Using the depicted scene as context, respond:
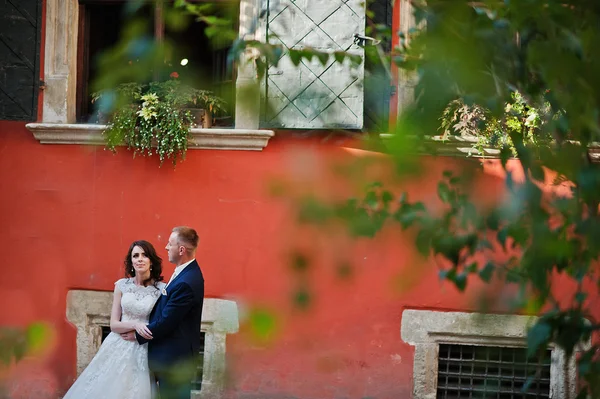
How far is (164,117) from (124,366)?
79.4 inches

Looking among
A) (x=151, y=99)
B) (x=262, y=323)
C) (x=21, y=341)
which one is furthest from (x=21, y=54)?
(x=262, y=323)

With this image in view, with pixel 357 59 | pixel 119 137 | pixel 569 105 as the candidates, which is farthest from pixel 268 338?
pixel 357 59

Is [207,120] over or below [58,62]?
below

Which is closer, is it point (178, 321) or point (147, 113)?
point (178, 321)

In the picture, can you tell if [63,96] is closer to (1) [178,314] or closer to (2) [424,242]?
(1) [178,314]

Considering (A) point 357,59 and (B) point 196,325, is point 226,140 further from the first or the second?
(A) point 357,59

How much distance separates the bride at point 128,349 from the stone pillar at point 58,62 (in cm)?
182

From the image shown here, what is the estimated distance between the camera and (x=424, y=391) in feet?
23.0

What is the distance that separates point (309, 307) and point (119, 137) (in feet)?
1.43

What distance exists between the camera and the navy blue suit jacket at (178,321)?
545cm

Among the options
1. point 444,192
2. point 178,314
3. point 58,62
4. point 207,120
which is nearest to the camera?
point 444,192

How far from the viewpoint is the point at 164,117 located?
7.03 m

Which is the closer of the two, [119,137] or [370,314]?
[119,137]

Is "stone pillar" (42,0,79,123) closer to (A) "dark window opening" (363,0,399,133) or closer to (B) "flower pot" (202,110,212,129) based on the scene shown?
(B) "flower pot" (202,110,212,129)
